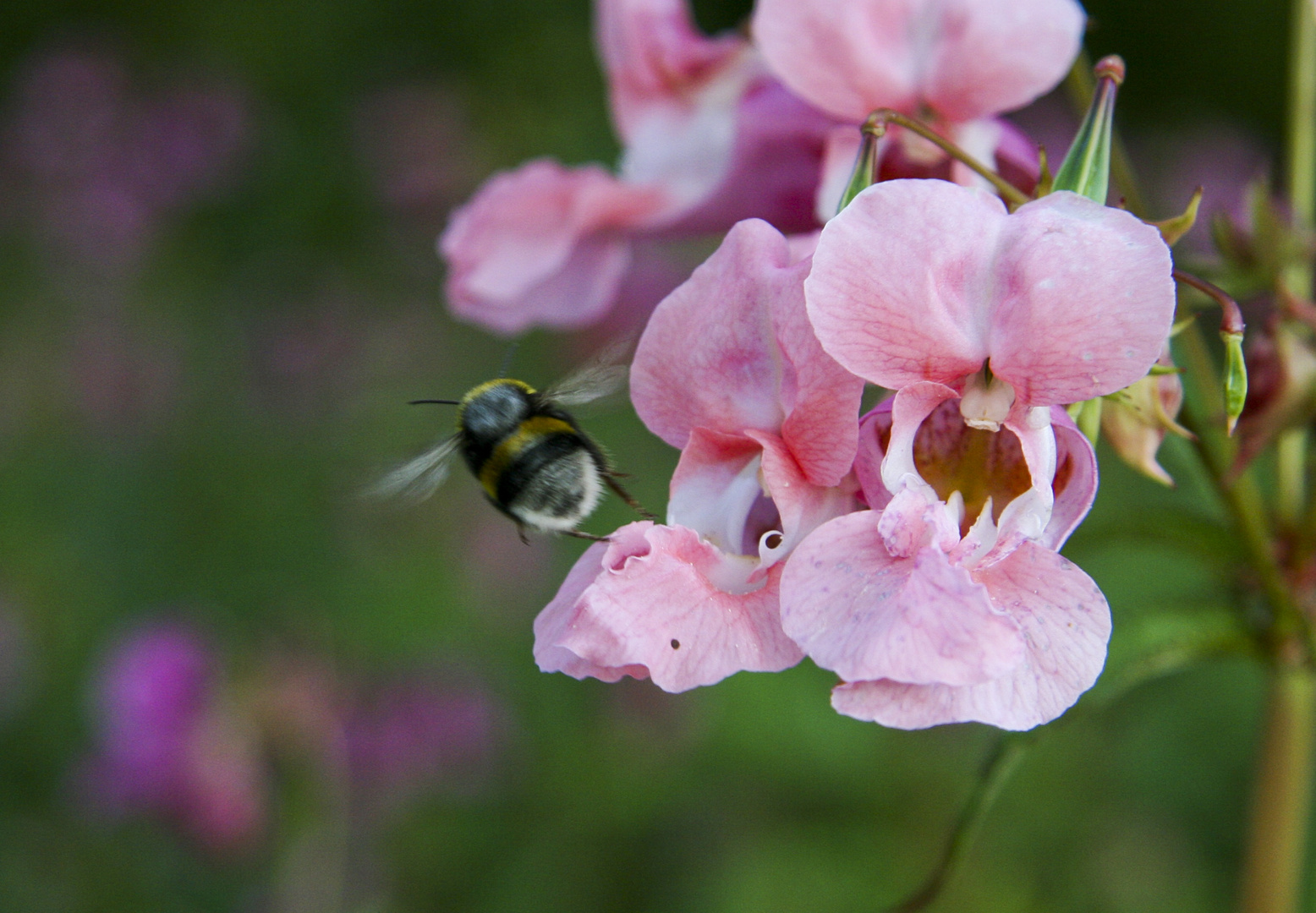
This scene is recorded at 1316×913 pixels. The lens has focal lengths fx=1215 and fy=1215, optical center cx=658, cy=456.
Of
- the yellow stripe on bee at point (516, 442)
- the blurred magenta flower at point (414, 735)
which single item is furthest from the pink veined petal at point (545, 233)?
the blurred magenta flower at point (414, 735)

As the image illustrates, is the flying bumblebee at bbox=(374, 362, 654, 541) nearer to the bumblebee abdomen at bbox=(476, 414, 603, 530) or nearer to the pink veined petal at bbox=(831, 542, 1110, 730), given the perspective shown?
the bumblebee abdomen at bbox=(476, 414, 603, 530)

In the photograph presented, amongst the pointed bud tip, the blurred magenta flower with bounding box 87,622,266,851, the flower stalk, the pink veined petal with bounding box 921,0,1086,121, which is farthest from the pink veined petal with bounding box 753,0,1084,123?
the blurred magenta flower with bounding box 87,622,266,851

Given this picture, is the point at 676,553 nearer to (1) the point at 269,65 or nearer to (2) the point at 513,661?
(2) the point at 513,661

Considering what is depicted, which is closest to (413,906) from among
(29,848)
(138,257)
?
(29,848)

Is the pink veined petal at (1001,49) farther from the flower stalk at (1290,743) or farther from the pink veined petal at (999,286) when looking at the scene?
the flower stalk at (1290,743)

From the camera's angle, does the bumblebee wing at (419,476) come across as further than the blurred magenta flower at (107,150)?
No

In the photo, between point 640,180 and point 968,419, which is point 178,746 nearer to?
point 640,180
